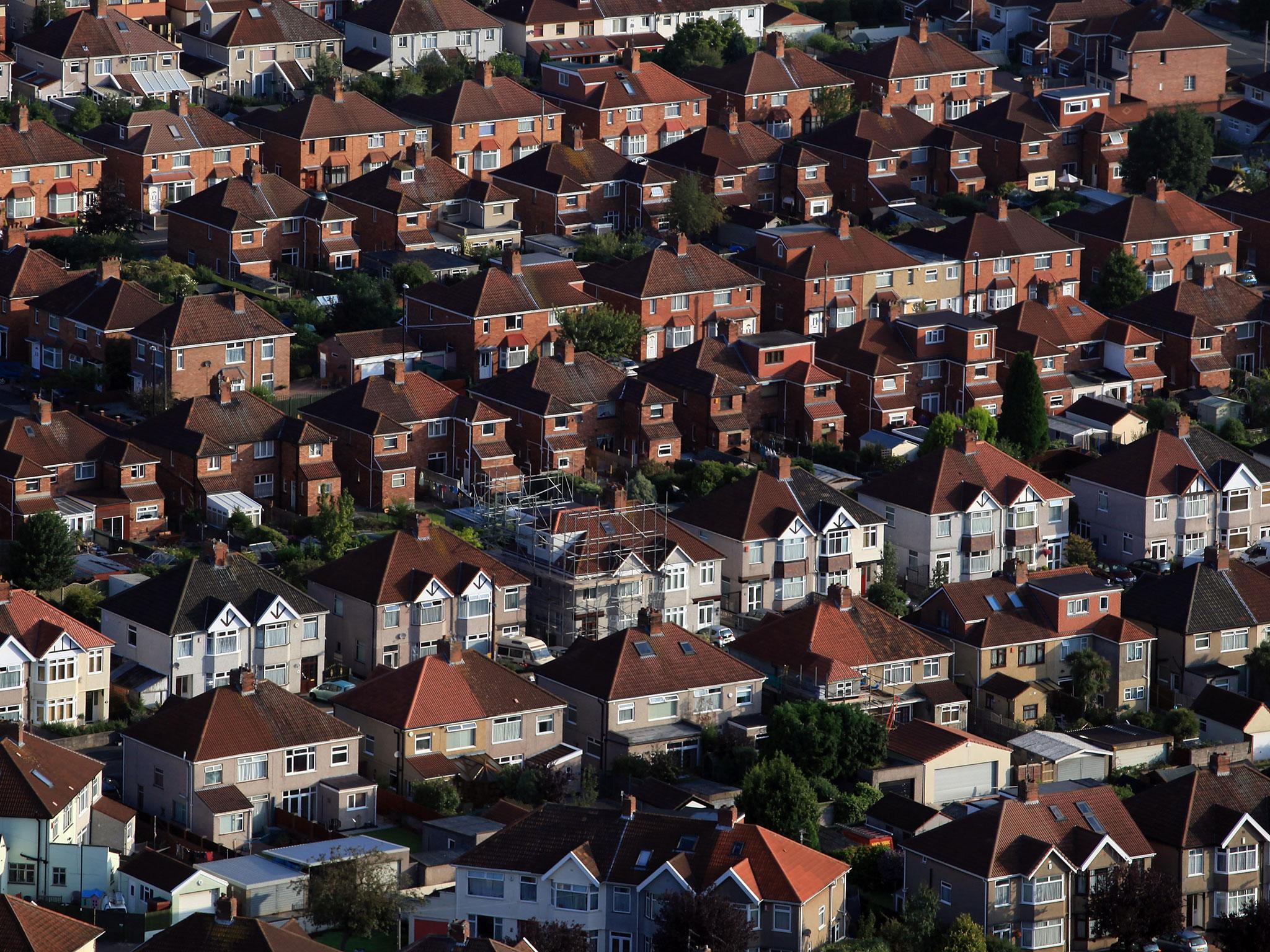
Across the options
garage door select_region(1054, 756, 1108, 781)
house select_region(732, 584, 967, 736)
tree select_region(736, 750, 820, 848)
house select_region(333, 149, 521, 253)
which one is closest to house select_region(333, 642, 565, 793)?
tree select_region(736, 750, 820, 848)

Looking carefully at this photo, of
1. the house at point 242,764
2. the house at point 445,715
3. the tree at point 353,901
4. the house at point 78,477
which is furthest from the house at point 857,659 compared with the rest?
the house at point 78,477

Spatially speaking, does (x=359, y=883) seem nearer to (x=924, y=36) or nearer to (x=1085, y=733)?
(x=1085, y=733)

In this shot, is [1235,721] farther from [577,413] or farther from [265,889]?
[265,889]

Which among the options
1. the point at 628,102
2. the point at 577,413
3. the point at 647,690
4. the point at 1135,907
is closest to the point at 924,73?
the point at 628,102

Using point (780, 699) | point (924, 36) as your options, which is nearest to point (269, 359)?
point (780, 699)

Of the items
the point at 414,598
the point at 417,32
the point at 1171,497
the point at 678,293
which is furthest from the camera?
the point at 417,32

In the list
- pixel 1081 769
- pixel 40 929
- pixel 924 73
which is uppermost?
pixel 40 929
